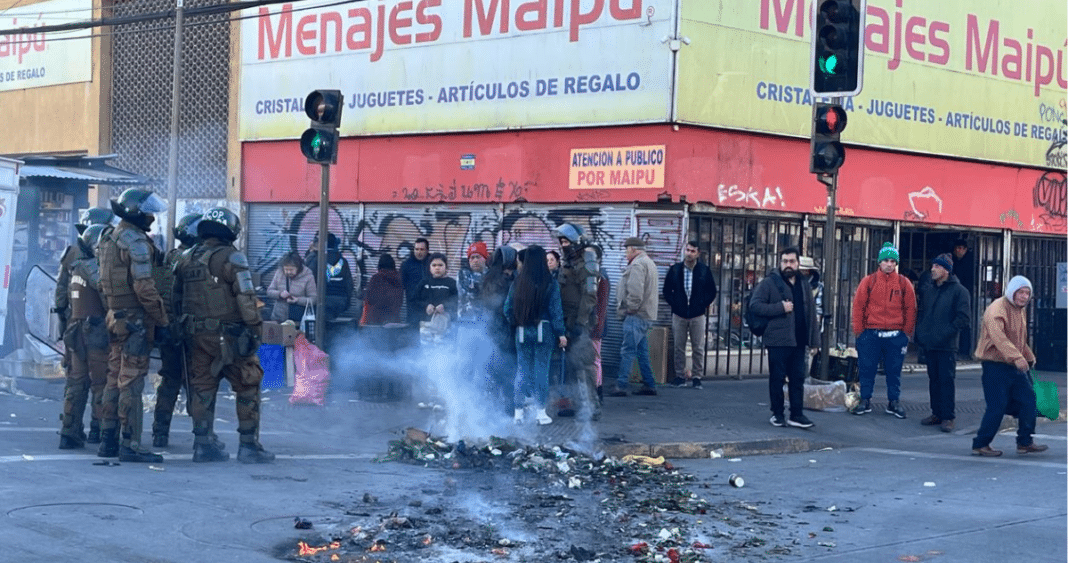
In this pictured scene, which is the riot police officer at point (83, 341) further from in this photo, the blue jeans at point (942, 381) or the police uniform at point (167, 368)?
the blue jeans at point (942, 381)

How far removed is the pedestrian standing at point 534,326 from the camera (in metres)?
12.1

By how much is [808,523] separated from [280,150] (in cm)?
1445

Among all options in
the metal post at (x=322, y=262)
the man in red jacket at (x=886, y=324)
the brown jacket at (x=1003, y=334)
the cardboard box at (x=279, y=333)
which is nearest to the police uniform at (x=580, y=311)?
the metal post at (x=322, y=262)

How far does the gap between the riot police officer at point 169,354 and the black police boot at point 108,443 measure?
1.81 feet

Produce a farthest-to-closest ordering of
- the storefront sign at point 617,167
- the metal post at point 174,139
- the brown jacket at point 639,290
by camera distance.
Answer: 1. the metal post at point 174,139
2. the storefront sign at point 617,167
3. the brown jacket at point 639,290

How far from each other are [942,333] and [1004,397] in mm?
1880

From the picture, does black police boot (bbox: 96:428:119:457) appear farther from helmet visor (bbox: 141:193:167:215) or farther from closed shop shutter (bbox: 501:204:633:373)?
closed shop shutter (bbox: 501:204:633:373)

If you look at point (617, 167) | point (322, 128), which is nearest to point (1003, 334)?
point (617, 167)

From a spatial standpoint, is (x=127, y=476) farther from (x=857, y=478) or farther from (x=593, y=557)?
(x=857, y=478)

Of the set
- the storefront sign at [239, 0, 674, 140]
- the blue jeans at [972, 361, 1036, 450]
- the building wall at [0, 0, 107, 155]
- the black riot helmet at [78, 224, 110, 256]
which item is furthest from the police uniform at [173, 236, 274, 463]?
the building wall at [0, 0, 107, 155]

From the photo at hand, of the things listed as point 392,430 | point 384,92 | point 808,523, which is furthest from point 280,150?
point 808,523

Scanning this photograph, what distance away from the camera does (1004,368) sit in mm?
11477

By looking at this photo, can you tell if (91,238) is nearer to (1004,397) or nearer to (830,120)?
(830,120)

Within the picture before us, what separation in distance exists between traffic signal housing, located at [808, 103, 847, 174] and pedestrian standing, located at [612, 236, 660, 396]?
2.41 meters
